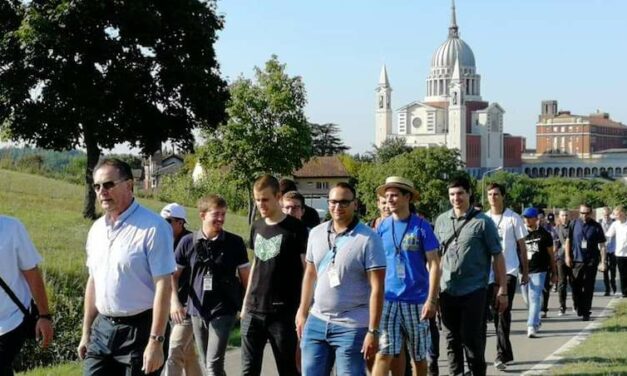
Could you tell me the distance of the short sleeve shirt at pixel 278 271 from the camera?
750cm

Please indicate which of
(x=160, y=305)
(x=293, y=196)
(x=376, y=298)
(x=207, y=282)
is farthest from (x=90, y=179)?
(x=160, y=305)

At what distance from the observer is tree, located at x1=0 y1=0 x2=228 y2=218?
86.5ft

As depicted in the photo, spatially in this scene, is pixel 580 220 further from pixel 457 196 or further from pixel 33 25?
pixel 33 25

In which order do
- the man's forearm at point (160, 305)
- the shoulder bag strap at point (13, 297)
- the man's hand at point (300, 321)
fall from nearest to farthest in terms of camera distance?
the man's forearm at point (160, 305) < the shoulder bag strap at point (13, 297) < the man's hand at point (300, 321)

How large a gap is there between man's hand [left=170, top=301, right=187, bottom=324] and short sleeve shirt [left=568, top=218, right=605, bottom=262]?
10.1 m

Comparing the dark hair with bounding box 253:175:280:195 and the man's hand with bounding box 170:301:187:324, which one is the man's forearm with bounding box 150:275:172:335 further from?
the man's hand with bounding box 170:301:187:324

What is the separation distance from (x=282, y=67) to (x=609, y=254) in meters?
28.2

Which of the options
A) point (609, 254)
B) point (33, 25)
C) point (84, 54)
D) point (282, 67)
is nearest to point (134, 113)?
point (84, 54)

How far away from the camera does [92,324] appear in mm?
6336

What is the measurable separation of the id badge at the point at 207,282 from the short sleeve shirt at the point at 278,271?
567 millimetres

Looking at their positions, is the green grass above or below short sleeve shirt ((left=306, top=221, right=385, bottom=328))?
below

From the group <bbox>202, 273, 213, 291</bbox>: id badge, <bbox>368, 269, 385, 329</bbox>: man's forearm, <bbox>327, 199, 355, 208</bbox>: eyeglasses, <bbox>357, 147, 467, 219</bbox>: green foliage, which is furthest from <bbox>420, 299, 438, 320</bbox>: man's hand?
<bbox>357, 147, 467, 219</bbox>: green foliage

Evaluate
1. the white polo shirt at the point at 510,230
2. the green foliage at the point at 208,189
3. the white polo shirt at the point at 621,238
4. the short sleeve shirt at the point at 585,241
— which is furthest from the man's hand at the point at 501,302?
the green foliage at the point at 208,189

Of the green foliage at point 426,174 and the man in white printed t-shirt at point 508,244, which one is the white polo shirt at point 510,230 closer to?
the man in white printed t-shirt at point 508,244
